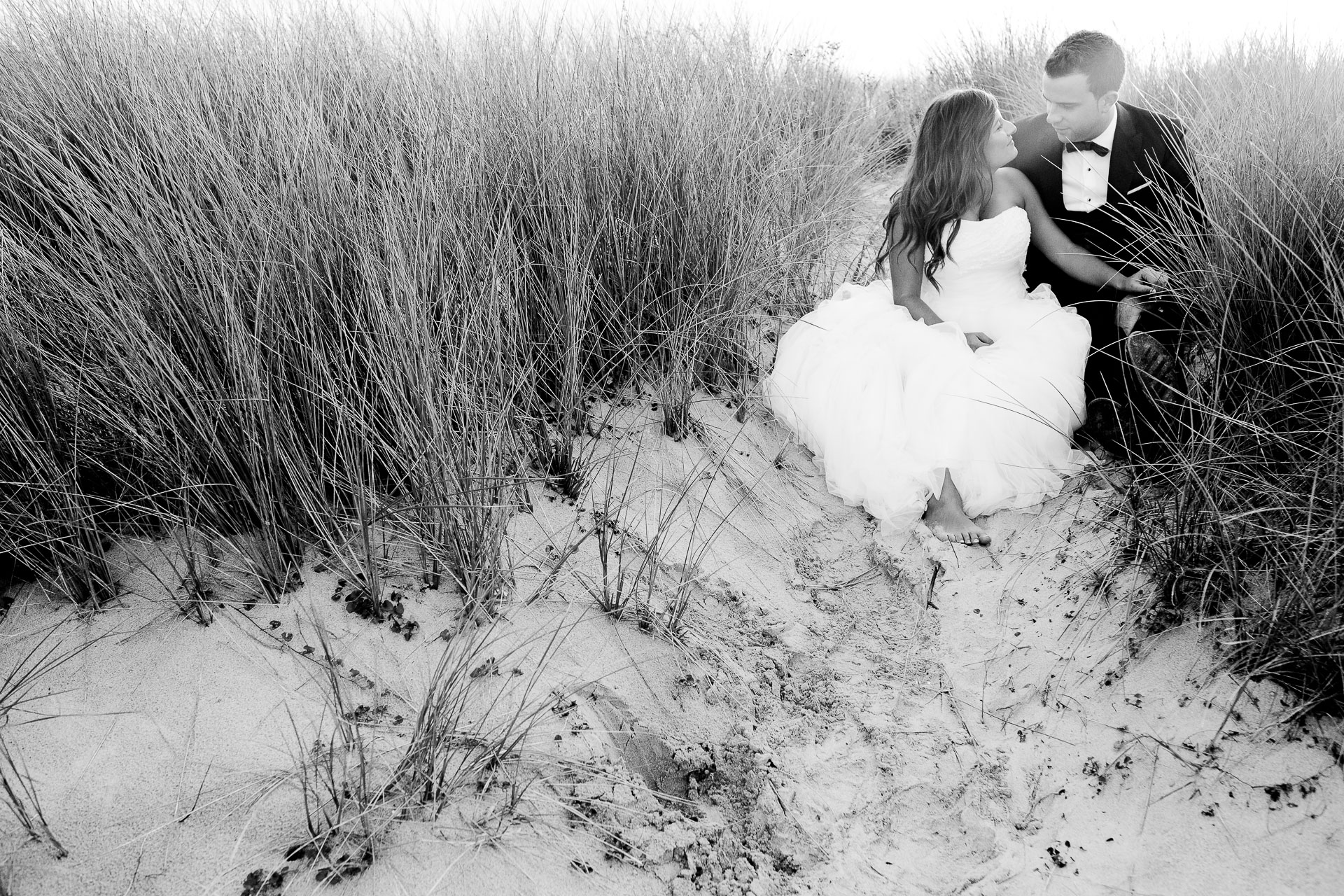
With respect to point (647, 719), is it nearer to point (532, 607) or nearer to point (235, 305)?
point (532, 607)

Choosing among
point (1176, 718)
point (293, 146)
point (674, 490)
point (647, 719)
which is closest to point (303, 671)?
point (647, 719)

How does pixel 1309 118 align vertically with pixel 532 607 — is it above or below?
above

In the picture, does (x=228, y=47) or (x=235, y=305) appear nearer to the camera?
(x=235, y=305)

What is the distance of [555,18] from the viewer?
4.59 m

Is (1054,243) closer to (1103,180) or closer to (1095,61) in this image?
(1103,180)

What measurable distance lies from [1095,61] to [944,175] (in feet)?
2.37

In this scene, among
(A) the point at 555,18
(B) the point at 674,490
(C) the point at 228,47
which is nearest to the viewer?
(B) the point at 674,490

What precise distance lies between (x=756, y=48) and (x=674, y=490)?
3.62m

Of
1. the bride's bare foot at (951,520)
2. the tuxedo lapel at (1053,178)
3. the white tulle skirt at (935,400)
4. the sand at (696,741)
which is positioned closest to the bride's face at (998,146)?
the tuxedo lapel at (1053,178)

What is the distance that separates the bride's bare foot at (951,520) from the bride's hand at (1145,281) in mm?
1031

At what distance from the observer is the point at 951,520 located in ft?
10.0

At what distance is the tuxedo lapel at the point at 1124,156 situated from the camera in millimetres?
3504

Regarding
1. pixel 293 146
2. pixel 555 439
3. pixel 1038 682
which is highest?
pixel 293 146

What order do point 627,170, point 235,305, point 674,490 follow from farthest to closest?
point 627,170 < point 674,490 < point 235,305
